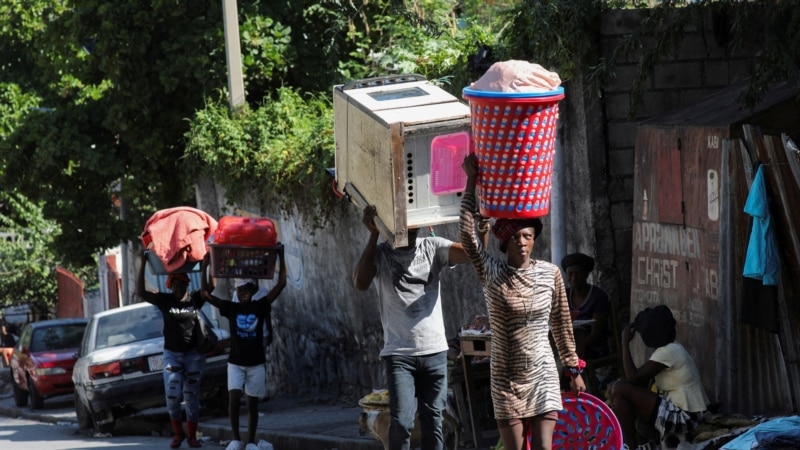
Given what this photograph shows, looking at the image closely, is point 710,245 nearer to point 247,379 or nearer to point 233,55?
point 247,379

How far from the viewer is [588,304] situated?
30.4 ft

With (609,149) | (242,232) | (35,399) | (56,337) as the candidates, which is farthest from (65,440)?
(56,337)

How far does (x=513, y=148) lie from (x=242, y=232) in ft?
16.2

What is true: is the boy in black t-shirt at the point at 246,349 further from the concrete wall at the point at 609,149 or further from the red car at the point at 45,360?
the red car at the point at 45,360

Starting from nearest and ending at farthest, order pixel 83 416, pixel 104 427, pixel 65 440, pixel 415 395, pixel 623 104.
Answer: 1. pixel 415 395
2. pixel 623 104
3. pixel 65 440
4. pixel 104 427
5. pixel 83 416

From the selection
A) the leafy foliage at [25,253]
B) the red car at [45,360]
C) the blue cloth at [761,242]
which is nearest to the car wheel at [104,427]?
the red car at [45,360]

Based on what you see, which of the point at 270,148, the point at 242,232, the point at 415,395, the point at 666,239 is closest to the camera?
the point at 415,395

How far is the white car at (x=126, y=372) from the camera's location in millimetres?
13898

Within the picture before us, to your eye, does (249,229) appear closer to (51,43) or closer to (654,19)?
(654,19)

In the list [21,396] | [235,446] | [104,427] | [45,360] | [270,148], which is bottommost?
[21,396]

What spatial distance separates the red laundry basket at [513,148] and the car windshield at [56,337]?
54.1ft

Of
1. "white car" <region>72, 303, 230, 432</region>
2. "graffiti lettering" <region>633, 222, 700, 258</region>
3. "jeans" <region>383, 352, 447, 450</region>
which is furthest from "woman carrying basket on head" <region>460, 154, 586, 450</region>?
"white car" <region>72, 303, 230, 432</region>

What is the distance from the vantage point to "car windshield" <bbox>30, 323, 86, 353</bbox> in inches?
841

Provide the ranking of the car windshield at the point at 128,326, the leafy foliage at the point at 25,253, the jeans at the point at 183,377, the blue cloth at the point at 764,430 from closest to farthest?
the blue cloth at the point at 764,430, the jeans at the point at 183,377, the car windshield at the point at 128,326, the leafy foliage at the point at 25,253
